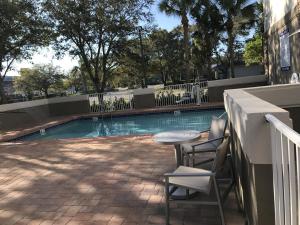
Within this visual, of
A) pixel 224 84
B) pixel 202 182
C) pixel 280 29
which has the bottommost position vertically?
pixel 202 182

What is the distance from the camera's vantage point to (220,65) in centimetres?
2702

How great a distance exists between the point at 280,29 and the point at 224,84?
400 cm

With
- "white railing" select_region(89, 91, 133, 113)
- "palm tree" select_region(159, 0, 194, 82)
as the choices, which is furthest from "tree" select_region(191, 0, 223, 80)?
"white railing" select_region(89, 91, 133, 113)

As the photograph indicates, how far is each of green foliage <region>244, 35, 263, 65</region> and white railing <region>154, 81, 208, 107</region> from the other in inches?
430

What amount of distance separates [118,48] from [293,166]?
16178 millimetres

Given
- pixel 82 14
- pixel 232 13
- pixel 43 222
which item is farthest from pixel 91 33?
pixel 43 222

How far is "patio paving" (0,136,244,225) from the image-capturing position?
3455 mm

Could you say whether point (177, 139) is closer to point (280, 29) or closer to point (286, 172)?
point (286, 172)

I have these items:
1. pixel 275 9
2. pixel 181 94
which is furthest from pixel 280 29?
pixel 181 94

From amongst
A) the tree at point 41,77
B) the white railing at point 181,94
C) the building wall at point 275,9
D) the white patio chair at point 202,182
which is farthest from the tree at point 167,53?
the white patio chair at point 202,182

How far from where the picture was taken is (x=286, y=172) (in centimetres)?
146

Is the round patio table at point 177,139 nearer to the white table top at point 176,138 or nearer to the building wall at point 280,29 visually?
the white table top at point 176,138

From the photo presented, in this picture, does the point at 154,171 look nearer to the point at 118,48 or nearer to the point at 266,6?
the point at 266,6

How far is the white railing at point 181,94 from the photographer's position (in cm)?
1455
